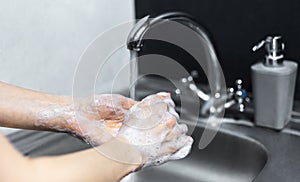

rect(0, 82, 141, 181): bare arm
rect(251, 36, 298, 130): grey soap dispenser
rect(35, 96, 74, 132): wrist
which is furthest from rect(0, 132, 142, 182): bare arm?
rect(251, 36, 298, 130): grey soap dispenser

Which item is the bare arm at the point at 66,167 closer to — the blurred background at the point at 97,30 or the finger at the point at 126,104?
the finger at the point at 126,104

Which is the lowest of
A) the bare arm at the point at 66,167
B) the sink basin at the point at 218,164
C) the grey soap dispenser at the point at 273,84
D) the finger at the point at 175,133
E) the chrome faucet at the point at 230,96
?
the sink basin at the point at 218,164

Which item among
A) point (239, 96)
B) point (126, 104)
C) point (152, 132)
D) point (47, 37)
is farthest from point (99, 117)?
point (239, 96)

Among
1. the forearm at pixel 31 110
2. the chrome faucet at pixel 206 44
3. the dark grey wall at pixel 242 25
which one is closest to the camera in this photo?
the forearm at pixel 31 110

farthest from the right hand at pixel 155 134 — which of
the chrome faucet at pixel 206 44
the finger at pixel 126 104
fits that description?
the chrome faucet at pixel 206 44

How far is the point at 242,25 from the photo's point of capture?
1176mm

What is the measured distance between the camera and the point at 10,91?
29.0 inches

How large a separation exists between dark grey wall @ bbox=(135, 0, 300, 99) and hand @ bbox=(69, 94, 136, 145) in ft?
1.60

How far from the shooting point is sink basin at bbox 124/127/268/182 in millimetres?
1034

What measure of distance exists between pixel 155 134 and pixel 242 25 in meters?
0.61

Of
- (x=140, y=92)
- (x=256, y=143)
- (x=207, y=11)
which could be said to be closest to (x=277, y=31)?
(x=207, y=11)

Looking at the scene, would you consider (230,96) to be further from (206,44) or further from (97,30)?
(97,30)

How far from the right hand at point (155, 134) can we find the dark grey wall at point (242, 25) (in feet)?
1.82

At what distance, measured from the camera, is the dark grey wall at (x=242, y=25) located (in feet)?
3.66
